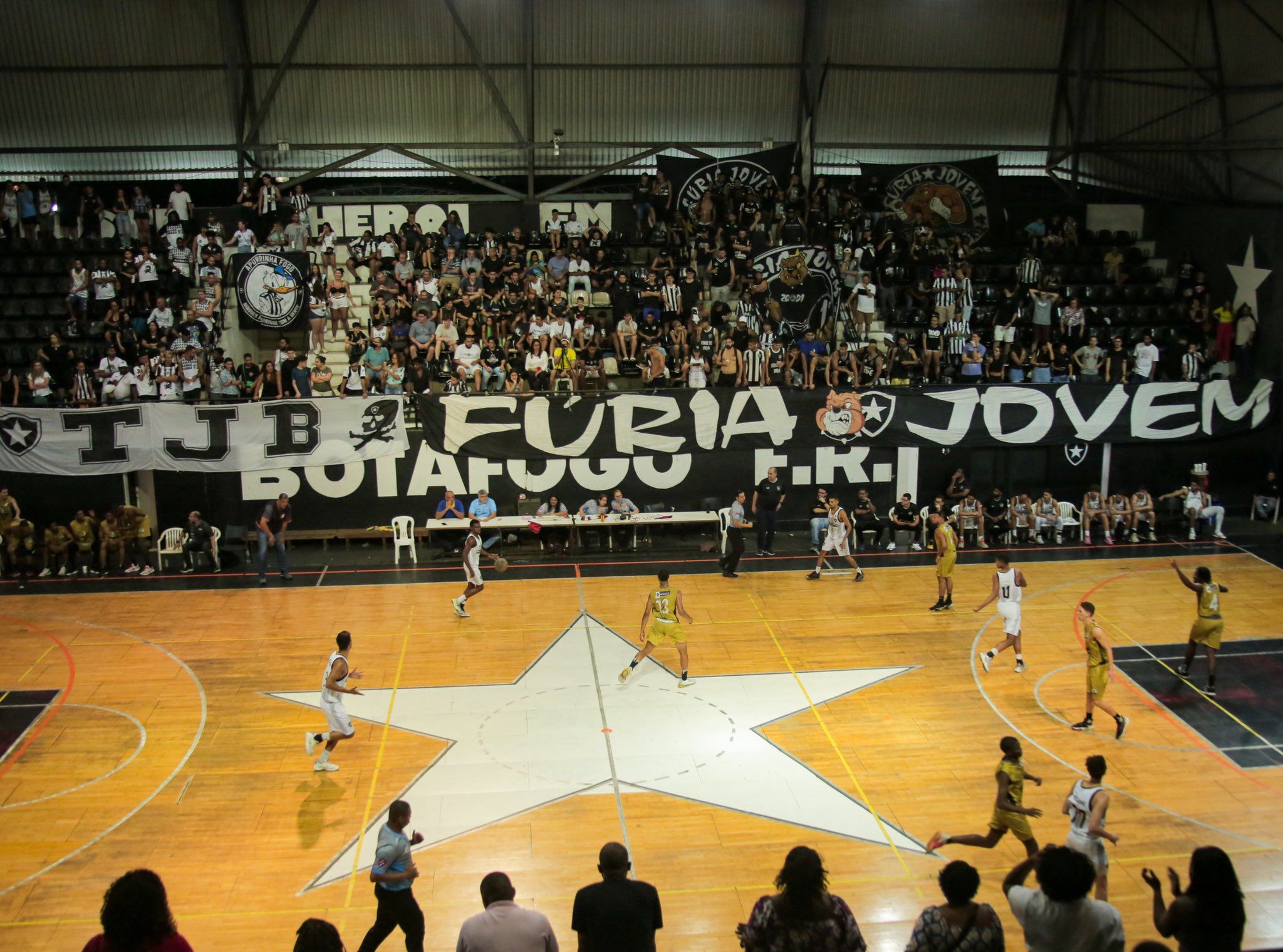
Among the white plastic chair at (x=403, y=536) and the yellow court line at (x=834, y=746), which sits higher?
the white plastic chair at (x=403, y=536)

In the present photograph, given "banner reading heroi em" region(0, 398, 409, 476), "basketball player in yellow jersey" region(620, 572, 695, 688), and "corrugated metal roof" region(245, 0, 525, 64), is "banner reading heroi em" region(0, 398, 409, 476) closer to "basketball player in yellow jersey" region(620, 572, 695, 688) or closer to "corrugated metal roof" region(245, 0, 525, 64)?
"basketball player in yellow jersey" region(620, 572, 695, 688)

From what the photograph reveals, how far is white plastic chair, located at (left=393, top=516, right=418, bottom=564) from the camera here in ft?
74.3

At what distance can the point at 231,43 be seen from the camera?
2786 cm

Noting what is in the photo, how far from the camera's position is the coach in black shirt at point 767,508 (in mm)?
22328

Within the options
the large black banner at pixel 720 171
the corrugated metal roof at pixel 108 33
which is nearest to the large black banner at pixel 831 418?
the large black banner at pixel 720 171

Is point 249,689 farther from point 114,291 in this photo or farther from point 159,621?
point 114,291

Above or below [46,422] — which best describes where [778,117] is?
above

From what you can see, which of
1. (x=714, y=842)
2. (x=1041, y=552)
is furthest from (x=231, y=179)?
(x=714, y=842)

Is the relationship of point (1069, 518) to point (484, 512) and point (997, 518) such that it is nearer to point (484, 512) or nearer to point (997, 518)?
point (997, 518)

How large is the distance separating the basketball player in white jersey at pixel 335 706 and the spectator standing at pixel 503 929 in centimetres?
591

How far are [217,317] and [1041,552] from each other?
62.5 ft

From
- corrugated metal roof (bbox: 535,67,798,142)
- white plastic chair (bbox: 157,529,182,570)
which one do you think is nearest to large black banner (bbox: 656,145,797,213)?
corrugated metal roof (bbox: 535,67,798,142)

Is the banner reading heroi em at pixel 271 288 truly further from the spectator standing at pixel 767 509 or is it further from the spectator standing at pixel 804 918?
the spectator standing at pixel 804 918

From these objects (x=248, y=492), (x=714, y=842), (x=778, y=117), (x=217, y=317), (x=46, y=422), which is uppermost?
(x=778, y=117)
